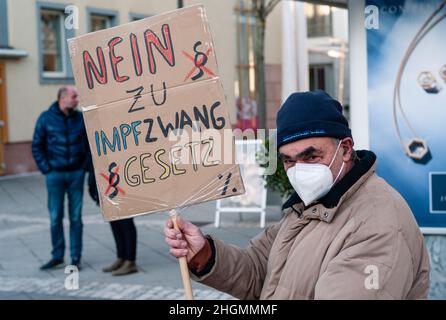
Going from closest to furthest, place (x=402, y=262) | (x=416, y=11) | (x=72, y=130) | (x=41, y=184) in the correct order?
(x=402, y=262), (x=416, y=11), (x=72, y=130), (x=41, y=184)

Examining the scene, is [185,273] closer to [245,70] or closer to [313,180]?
[313,180]

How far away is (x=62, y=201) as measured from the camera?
7.99 meters

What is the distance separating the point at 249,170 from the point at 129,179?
300 inches

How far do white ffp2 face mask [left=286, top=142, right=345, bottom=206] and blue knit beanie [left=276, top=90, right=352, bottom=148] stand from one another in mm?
69

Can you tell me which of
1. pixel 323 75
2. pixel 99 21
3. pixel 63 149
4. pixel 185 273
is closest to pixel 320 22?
pixel 323 75

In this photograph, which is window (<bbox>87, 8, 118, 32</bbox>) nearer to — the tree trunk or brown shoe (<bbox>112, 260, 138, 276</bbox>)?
the tree trunk

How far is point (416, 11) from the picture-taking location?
511 cm

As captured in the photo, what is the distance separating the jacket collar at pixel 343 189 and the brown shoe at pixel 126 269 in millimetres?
5416

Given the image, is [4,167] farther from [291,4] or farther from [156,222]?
[291,4]

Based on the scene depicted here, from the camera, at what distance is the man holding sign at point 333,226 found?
2.06 metres

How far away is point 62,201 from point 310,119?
6029 millimetres

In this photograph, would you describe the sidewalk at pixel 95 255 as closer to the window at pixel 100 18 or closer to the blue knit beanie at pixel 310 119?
the blue knit beanie at pixel 310 119

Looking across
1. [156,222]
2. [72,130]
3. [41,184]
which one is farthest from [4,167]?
[72,130]
